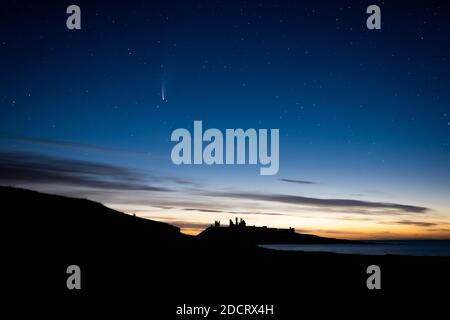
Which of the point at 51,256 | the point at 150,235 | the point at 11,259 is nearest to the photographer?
the point at 11,259

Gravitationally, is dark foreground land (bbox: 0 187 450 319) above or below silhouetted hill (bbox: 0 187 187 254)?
below

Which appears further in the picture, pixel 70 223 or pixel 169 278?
pixel 70 223

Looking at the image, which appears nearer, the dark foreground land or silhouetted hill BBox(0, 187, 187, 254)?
the dark foreground land

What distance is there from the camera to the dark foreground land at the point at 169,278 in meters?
10.8

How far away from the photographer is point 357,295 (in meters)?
12.3

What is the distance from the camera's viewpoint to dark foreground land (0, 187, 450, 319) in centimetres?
1075

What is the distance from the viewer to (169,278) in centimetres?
1377

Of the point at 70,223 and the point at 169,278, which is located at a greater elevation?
the point at 70,223

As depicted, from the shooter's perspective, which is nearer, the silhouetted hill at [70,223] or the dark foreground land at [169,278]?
the dark foreground land at [169,278]

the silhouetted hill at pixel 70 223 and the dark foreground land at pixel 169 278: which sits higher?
the silhouetted hill at pixel 70 223
